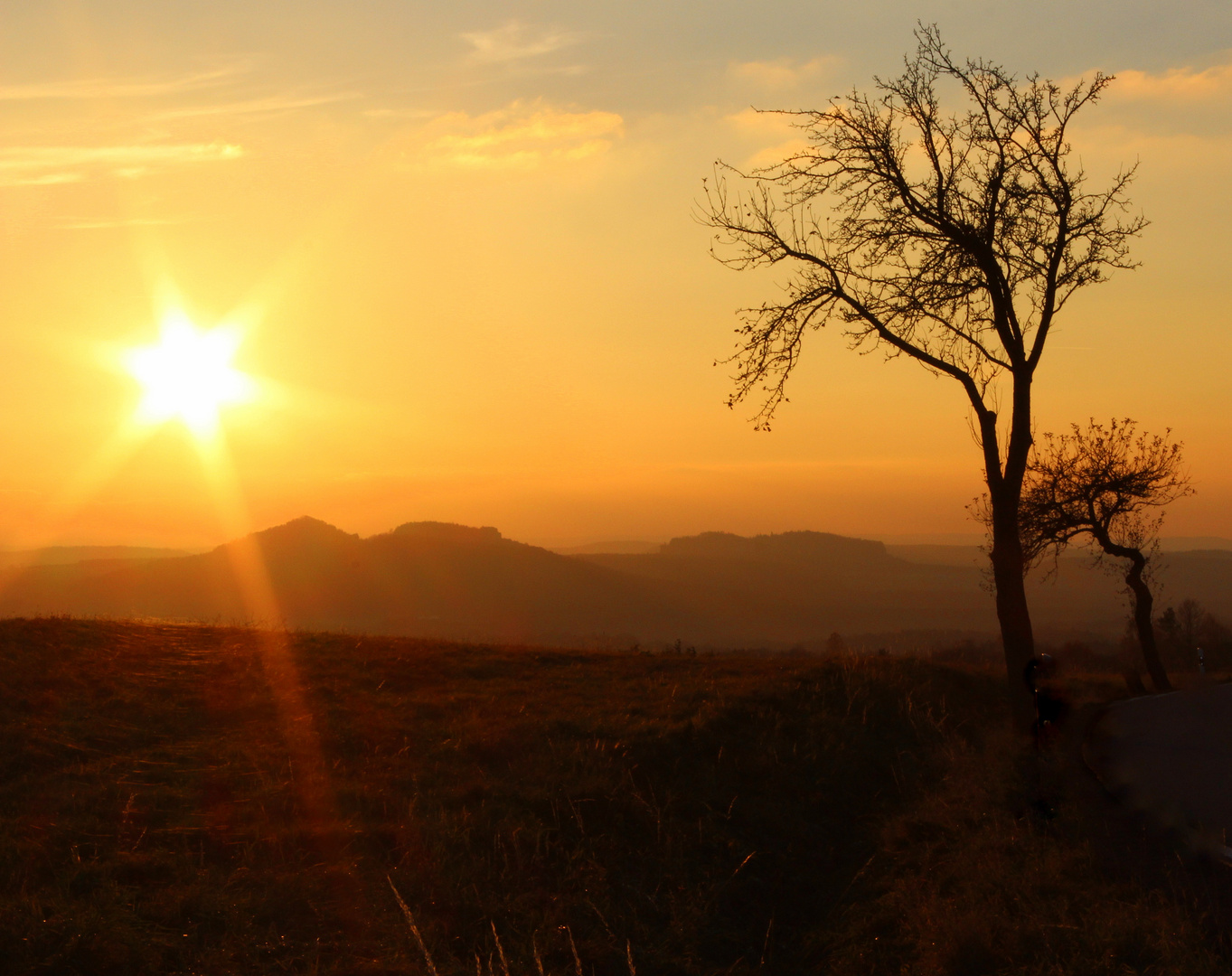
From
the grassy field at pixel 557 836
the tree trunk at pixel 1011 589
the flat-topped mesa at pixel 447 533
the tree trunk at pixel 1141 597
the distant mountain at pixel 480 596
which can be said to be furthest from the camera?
the flat-topped mesa at pixel 447 533

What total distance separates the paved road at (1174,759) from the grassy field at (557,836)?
457mm

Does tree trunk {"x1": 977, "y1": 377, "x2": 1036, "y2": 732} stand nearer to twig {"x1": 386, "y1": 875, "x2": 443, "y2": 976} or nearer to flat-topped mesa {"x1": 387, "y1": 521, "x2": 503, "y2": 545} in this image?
twig {"x1": 386, "y1": 875, "x2": 443, "y2": 976}

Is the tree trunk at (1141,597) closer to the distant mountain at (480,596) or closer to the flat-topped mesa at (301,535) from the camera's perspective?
the distant mountain at (480,596)

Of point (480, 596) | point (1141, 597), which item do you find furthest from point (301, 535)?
point (1141, 597)

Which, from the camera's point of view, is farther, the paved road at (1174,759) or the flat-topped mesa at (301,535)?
the flat-topped mesa at (301,535)

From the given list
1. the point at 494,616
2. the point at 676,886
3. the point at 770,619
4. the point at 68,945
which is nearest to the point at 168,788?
the point at 68,945

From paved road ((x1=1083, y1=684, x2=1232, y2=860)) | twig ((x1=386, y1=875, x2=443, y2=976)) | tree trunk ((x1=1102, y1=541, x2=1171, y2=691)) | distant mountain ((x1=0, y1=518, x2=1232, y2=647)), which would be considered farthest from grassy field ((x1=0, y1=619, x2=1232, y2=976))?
distant mountain ((x1=0, y1=518, x2=1232, y2=647))

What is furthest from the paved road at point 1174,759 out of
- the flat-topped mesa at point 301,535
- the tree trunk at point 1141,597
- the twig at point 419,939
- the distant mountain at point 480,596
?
the flat-topped mesa at point 301,535

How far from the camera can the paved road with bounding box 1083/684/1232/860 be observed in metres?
9.23

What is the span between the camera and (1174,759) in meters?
12.2

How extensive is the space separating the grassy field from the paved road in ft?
1.50

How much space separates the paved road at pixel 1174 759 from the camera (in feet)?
30.3

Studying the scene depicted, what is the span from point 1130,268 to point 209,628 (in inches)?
727

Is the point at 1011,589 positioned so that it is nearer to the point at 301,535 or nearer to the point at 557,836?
the point at 557,836
